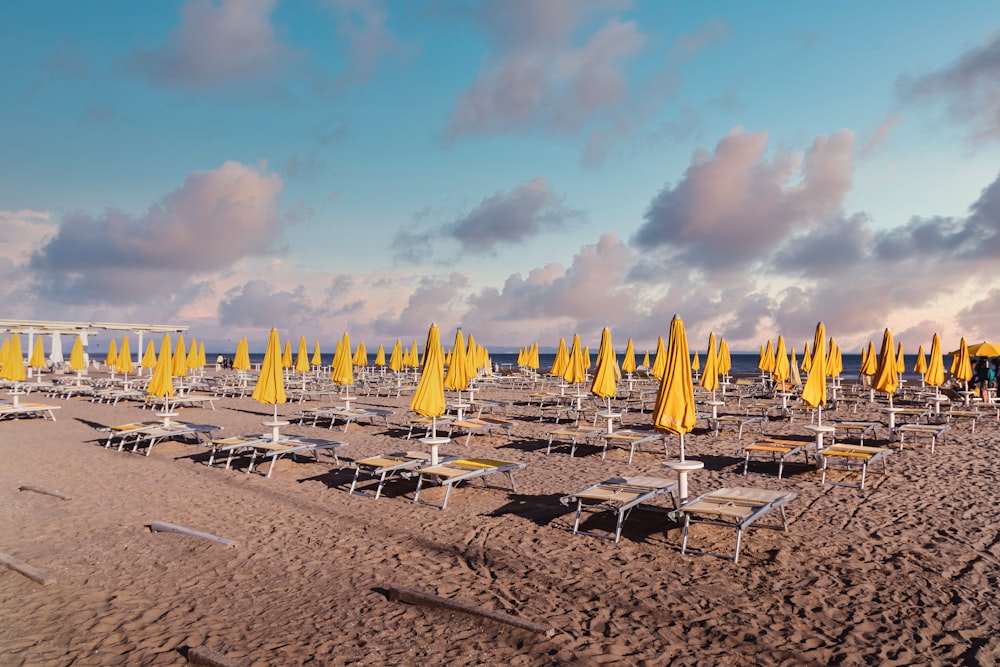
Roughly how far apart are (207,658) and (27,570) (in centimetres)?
302

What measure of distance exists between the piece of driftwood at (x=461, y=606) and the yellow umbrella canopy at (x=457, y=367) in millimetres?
9019

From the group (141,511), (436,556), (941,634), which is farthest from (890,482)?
(141,511)

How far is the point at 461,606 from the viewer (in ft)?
16.5

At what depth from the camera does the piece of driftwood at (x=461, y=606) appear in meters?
4.71

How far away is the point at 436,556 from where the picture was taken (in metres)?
6.56

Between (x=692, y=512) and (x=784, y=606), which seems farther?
(x=692, y=512)

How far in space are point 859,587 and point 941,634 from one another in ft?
3.05

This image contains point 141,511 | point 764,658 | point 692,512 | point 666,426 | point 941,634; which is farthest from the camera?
point 141,511

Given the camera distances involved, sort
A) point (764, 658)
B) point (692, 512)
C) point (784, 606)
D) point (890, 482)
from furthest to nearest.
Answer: point (890, 482) < point (692, 512) < point (784, 606) < point (764, 658)

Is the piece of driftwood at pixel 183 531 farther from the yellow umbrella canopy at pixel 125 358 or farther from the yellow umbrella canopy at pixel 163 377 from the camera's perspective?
the yellow umbrella canopy at pixel 125 358

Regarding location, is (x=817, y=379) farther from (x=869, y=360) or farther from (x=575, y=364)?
(x=869, y=360)

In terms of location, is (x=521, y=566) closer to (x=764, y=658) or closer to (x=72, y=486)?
(x=764, y=658)

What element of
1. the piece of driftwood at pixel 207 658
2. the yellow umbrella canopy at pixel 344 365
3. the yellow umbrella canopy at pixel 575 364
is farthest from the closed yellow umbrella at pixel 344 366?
the piece of driftwood at pixel 207 658

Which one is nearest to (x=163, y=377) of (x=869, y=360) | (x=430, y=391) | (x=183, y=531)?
(x=430, y=391)
